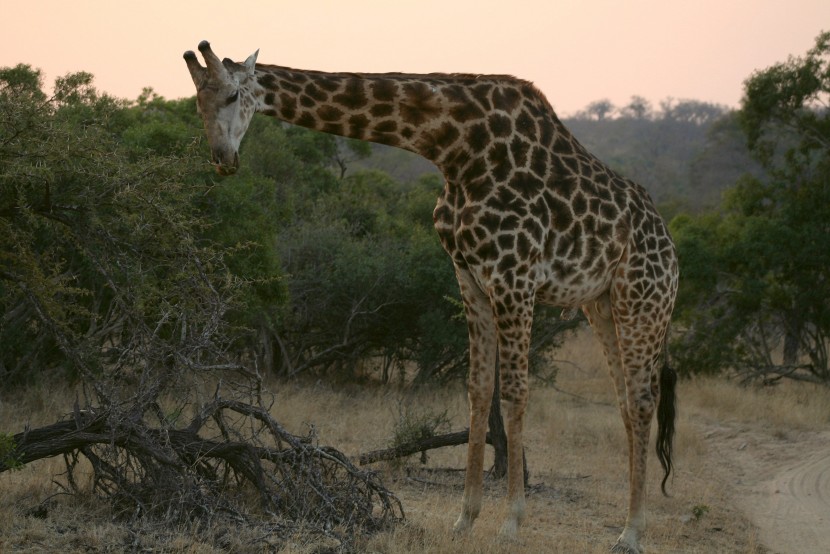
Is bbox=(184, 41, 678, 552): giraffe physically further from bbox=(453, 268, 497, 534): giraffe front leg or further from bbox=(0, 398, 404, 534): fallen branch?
bbox=(0, 398, 404, 534): fallen branch

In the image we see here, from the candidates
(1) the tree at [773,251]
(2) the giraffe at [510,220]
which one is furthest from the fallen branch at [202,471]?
(1) the tree at [773,251]

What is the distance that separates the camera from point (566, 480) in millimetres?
9875

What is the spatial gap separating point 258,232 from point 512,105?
514 cm

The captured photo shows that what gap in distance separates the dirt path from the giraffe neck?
13.1 feet

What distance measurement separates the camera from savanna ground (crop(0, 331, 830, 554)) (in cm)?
612

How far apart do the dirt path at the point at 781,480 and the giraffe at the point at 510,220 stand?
78.6 inches

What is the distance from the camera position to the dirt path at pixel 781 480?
27.3ft

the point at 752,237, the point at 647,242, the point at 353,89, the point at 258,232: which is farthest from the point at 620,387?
the point at 752,237

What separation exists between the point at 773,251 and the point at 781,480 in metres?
5.90

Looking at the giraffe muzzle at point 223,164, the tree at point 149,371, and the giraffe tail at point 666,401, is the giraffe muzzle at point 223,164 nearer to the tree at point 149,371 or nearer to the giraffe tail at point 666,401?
the tree at point 149,371

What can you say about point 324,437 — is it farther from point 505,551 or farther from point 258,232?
point 505,551

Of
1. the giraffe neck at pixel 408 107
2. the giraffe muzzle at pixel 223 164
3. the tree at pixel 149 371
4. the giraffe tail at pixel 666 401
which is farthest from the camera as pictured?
the giraffe tail at pixel 666 401

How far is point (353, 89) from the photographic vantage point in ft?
21.0

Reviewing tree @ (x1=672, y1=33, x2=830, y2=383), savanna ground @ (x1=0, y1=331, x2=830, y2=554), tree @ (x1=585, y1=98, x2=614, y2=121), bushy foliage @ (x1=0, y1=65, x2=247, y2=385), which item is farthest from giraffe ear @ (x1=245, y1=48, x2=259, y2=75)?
tree @ (x1=585, y1=98, x2=614, y2=121)
